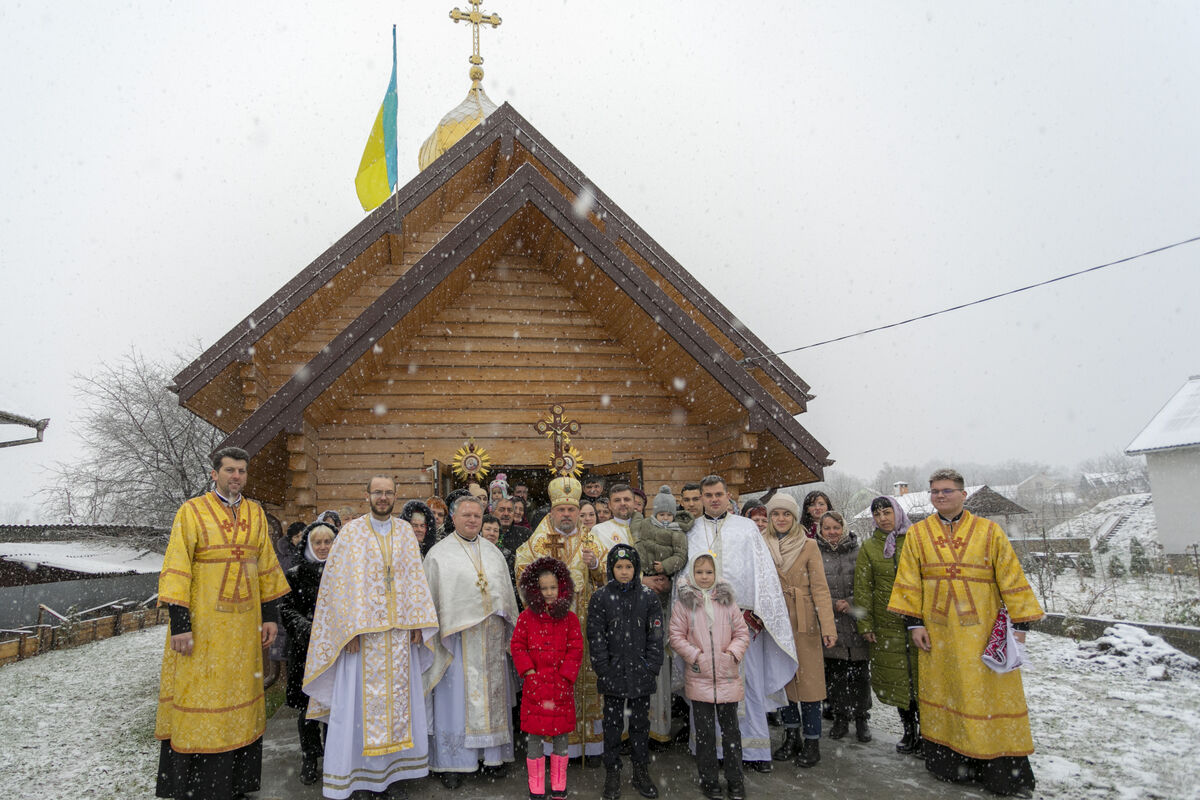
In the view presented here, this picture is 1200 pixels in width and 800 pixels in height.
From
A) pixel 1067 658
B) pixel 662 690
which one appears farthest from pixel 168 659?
pixel 1067 658

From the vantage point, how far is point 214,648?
4.48m

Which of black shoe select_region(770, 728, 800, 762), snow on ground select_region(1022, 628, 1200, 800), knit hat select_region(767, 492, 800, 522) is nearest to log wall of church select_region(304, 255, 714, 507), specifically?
knit hat select_region(767, 492, 800, 522)

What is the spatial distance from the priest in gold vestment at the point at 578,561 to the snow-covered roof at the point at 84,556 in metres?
15.9

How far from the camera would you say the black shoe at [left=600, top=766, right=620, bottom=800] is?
4.62 metres

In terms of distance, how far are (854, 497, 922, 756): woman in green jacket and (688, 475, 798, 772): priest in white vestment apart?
2.56 ft

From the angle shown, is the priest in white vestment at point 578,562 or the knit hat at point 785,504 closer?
the priest in white vestment at point 578,562

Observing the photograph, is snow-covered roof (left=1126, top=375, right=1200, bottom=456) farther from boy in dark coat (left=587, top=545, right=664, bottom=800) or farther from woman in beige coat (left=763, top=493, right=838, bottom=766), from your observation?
boy in dark coat (left=587, top=545, right=664, bottom=800)

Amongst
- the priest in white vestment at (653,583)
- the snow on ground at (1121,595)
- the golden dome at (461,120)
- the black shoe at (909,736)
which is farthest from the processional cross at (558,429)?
the snow on ground at (1121,595)

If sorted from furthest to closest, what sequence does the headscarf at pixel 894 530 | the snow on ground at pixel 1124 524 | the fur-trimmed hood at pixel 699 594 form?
the snow on ground at pixel 1124 524, the headscarf at pixel 894 530, the fur-trimmed hood at pixel 699 594

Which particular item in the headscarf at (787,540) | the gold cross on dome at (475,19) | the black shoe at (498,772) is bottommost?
the black shoe at (498,772)

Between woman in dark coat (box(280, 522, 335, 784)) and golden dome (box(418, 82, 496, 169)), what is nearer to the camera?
woman in dark coat (box(280, 522, 335, 784))

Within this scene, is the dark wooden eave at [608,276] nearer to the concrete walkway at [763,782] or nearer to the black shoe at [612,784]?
the concrete walkway at [763,782]

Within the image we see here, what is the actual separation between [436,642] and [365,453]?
397 centimetres

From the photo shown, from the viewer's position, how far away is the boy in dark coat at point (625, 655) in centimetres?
465
